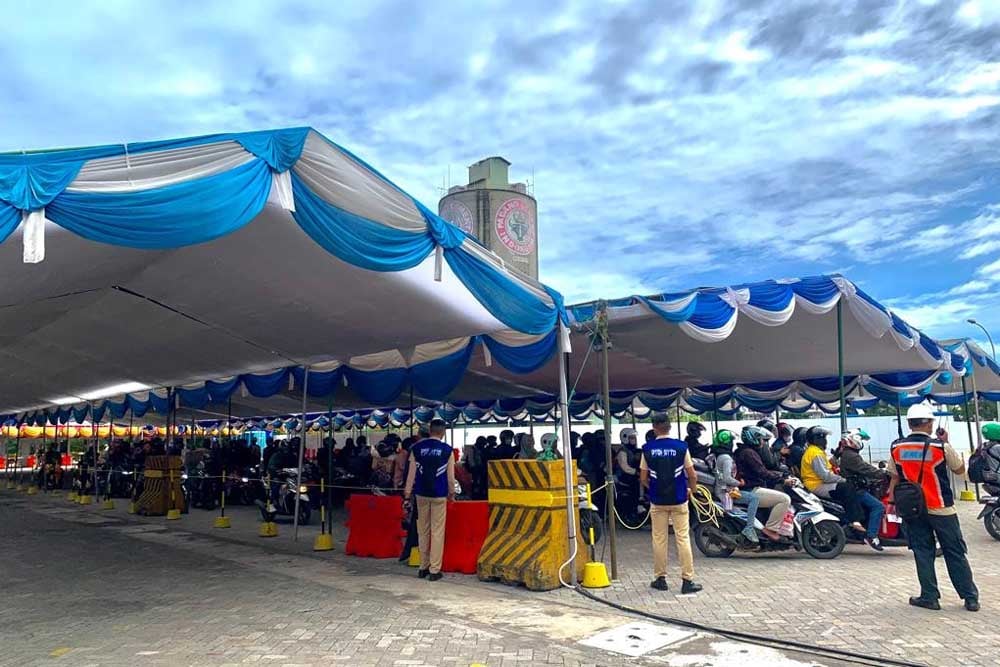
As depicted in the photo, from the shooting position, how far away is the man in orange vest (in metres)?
5.84

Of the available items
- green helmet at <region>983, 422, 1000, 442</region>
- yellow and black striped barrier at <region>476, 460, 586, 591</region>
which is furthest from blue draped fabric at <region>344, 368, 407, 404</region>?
green helmet at <region>983, 422, 1000, 442</region>

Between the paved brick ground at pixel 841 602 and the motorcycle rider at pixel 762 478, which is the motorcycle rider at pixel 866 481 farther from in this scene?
the motorcycle rider at pixel 762 478

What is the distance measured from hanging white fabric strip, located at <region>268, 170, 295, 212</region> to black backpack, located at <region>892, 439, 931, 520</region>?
5380 millimetres

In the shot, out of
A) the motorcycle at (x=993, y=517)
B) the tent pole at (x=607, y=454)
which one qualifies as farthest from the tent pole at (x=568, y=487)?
the motorcycle at (x=993, y=517)

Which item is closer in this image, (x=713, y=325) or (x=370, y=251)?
(x=370, y=251)

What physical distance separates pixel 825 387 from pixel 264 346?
12727mm

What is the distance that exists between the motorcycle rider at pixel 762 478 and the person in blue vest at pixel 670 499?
6.30ft

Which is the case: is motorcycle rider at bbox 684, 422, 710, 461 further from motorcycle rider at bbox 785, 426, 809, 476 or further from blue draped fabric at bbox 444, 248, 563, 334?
blue draped fabric at bbox 444, 248, 563, 334

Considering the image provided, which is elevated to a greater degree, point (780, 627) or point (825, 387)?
point (825, 387)

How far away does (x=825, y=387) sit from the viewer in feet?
55.2

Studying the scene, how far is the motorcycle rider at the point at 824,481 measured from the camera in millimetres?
8547

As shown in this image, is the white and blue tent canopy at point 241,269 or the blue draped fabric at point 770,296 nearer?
the white and blue tent canopy at point 241,269

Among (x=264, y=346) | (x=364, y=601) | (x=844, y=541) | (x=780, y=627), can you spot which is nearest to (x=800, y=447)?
(x=844, y=541)

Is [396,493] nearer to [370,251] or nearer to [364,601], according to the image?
[364,601]
